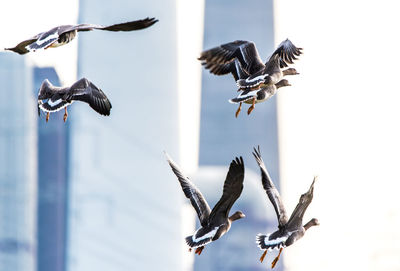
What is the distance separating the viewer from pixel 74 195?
145 m

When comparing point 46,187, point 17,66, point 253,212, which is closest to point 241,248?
point 253,212

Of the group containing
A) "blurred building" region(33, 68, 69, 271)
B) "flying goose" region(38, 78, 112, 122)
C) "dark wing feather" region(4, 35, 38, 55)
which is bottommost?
"blurred building" region(33, 68, 69, 271)

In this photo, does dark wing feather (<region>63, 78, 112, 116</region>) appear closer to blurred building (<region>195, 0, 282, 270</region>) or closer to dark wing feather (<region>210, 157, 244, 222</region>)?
dark wing feather (<region>210, 157, 244, 222</region>)

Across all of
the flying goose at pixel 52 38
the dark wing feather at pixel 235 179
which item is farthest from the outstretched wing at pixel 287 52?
the flying goose at pixel 52 38

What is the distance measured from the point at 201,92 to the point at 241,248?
74.1 feet

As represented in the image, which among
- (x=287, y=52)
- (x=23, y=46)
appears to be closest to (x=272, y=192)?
(x=287, y=52)

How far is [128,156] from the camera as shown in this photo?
146 m

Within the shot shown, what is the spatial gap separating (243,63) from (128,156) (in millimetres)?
128790

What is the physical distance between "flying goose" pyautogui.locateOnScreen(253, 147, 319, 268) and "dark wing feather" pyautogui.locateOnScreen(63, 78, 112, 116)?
2779 mm

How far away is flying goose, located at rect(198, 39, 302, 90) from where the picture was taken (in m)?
17.6

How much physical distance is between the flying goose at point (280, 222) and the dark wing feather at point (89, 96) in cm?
278

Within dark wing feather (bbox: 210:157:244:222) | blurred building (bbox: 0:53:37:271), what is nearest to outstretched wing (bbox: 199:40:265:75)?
dark wing feather (bbox: 210:157:244:222)

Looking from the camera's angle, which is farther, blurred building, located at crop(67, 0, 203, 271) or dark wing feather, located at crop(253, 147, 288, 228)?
blurred building, located at crop(67, 0, 203, 271)

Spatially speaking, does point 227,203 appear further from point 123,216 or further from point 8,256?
point 123,216
